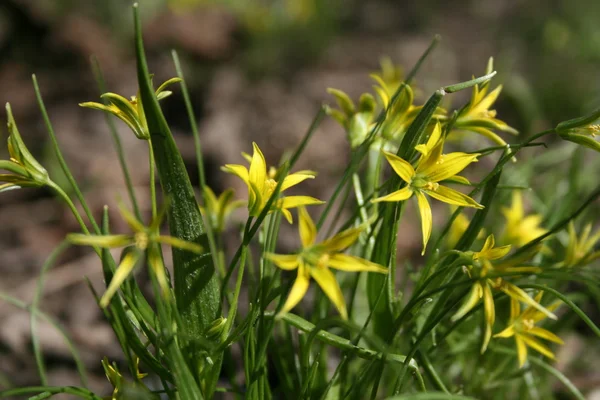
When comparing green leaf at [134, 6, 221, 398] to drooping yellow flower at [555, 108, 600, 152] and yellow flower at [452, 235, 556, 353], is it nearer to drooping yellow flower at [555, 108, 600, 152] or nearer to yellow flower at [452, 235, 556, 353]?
yellow flower at [452, 235, 556, 353]

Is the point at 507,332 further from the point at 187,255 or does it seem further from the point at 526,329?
the point at 187,255

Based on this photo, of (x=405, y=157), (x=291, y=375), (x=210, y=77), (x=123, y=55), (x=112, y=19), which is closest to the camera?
(x=405, y=157)

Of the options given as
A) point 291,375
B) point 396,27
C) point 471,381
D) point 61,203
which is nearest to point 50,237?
point 61,203

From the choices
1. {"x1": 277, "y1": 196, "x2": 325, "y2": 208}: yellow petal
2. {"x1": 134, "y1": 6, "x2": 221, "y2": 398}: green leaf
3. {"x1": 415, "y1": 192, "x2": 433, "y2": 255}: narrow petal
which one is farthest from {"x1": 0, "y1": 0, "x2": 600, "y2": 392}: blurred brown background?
{"x1": 415, "y1": 192, "x2": 433, "y2": 255}: narrow petal

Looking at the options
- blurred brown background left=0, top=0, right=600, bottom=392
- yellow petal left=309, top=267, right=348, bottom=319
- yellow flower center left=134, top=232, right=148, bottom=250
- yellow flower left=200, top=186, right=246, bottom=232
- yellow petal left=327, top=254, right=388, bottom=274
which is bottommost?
blurred brown background left=0, top=0, right=600, bottom=392

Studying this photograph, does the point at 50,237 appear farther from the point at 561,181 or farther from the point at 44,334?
the point at 561,181

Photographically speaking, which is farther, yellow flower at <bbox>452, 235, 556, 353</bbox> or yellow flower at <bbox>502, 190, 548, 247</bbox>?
yellow flower at <bbox>502, 190, 548, 247</bbox>
